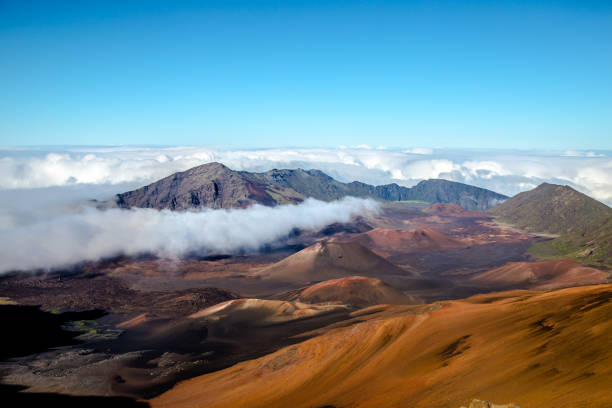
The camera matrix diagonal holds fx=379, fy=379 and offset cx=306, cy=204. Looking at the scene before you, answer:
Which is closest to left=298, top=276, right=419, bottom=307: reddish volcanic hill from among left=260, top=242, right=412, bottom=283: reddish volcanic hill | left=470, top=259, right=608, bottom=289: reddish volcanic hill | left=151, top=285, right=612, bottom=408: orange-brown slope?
left=260, top=242, right=412, bottom=283: reddish volcanic hill

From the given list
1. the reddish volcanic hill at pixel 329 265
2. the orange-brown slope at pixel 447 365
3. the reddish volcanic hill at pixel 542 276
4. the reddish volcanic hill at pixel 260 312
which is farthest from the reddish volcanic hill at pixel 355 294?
the orange-brown slope at pixel 447 365

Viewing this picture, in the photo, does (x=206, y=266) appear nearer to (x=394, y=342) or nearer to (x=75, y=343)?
(x=75, y=343)

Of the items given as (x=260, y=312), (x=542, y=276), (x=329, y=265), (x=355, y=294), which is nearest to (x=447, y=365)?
(x=260, y=312)

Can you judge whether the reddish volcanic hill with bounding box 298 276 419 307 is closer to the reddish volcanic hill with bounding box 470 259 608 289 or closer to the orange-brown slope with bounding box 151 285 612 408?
the reddish volcanic hill with bounding box 470 259 608 289

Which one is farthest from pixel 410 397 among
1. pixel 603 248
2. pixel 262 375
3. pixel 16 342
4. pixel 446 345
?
pixel 603 248

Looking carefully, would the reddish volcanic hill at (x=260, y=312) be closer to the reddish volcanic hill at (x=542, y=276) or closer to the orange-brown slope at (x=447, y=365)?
the orange-brown slope at (x=447, y=365)

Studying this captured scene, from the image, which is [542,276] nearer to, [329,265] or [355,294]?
[355,294]
